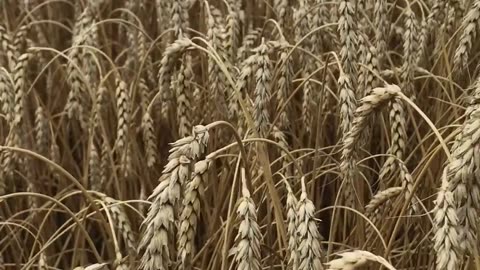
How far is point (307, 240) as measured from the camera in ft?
3.34

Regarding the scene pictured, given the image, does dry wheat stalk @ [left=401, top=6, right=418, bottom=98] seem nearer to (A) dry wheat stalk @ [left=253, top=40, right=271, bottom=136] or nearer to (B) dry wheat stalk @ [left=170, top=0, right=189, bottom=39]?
(A) dry wheat stalk @ [left=253, top=40, right=271, bottom=136]

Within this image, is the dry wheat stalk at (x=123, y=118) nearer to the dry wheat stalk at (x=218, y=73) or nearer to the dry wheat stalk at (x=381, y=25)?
the dry wheat stalk at (x=218, y=73)

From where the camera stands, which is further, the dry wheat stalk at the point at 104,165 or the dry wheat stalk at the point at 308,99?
the dry wheat stalk at the point at 104,165

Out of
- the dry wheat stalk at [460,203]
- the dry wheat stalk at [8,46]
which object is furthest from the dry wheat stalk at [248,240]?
the dry wheat stalk at [8,46]

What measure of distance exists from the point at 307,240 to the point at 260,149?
25 cm

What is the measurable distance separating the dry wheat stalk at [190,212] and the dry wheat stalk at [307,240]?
142 millimetres

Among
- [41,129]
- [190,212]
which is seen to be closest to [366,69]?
[190,212]

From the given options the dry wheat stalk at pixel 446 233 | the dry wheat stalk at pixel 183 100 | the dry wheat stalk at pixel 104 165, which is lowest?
the dry wheat stalk at pixel 104 165

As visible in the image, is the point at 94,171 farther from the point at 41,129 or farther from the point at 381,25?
the point at 381,25

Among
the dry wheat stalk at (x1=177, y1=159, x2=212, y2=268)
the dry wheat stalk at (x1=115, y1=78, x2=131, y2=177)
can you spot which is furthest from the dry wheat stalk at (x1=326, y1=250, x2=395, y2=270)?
the dry wheat stalk at (x1=115, y1=78, x2=131, y2=177)

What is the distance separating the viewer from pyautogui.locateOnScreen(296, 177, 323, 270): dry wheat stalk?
101 centimetres

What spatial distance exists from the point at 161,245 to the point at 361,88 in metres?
0.80

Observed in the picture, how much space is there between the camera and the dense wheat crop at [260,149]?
101cm

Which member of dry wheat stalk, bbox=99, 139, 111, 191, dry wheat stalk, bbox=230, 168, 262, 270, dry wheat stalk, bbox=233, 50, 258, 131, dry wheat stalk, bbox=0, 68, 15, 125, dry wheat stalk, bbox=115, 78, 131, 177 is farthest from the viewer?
dry wheat stalk, bbox=99, 139, 111, 191
